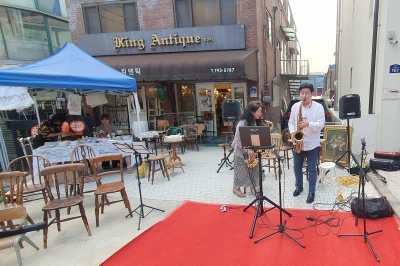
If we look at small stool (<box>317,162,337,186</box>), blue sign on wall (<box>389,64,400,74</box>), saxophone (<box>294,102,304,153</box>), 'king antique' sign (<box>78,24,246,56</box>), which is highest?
'king antique' sign (<box>78,24,246,56</box>)

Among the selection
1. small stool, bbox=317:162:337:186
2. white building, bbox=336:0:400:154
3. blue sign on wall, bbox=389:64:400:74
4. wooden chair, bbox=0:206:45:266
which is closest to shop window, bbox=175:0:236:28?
white building, bbox=336:0:400:154

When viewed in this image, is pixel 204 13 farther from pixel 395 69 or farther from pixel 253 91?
pixel 395 69

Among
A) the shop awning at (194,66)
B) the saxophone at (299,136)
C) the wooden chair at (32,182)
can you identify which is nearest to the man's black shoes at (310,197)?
the saxophone at (299,136)

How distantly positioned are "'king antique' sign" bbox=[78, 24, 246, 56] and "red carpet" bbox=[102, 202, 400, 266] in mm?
7065

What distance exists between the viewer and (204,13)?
9172 mm

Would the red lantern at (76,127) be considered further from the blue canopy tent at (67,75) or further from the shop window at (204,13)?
the shop window at (204,13)

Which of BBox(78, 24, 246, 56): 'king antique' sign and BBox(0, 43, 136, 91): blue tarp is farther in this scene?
BBox(78, 24, 246, 56): 'king antique' sign

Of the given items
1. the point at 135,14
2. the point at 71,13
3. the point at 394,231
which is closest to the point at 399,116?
the point at 394,231

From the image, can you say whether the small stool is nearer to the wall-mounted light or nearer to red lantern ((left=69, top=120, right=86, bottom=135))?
the wall-mounted light

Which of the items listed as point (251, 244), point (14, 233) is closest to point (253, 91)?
point (251, 244)

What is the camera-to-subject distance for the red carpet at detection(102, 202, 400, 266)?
8.75 ft

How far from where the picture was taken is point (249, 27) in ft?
28.5

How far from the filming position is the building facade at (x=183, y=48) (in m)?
8.33

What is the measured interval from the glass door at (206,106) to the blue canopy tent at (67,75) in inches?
169
